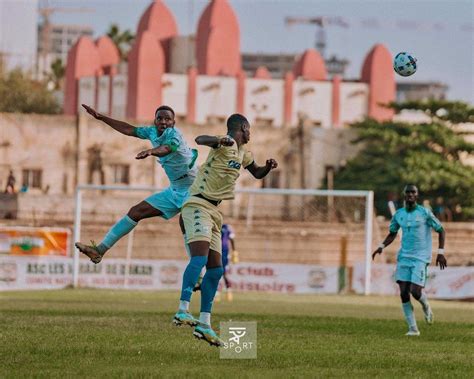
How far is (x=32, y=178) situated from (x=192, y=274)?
61.1 meters

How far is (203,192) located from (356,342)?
3238 millimetres

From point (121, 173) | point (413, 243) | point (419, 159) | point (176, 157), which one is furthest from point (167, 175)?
point (121, 173)

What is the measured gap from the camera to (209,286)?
55.7 feet

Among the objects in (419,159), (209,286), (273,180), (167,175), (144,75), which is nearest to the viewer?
(209,286)

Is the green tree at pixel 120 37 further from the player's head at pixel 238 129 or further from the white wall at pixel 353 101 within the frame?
the player's head at pixel 238 129

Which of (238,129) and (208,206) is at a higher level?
(238,129)

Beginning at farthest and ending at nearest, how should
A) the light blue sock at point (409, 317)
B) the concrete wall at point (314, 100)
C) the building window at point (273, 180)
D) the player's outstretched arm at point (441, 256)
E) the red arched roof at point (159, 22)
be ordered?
the red arched roof at point (159, 22) < the concrete wall at point (314, 100) < the building window at point (273, 180) < the light blue sock at point (409, 317) < the player's outstretched arm at point (441, 256)

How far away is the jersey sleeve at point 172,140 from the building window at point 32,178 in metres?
58.7

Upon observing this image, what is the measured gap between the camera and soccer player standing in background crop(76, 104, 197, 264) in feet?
60.0

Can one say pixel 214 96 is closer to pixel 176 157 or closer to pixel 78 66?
pixel 78 66

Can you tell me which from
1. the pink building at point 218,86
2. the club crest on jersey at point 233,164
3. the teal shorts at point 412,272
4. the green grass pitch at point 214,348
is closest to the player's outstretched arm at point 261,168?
the club crest on jersey at point 233,164

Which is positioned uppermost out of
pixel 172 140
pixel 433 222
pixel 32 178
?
pixel 172 140

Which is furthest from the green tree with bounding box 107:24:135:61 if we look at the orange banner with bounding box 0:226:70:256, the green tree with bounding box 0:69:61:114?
the orange banner with bounding box 0:226:70:256

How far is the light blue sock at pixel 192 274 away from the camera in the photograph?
→ 16797mm
